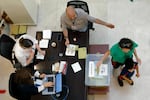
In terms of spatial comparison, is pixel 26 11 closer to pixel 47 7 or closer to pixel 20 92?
pixel 47 7

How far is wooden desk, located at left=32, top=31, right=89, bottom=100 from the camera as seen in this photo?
5.27 metres

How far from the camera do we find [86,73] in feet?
17.7

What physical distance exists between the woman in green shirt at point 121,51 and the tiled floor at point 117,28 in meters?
0.50

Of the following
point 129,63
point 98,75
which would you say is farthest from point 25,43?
point 129,63

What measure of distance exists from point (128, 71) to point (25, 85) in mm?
1786

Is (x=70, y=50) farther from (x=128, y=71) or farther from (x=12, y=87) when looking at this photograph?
(x=12, y=87)

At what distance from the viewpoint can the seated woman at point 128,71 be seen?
5490 mm

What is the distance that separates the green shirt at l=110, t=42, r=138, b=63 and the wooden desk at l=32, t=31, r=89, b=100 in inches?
20.5

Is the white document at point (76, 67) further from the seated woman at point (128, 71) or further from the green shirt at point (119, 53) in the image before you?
the seated woman at point (128, 71)

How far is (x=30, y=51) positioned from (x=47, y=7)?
146 cm

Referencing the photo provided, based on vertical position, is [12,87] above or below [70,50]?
below

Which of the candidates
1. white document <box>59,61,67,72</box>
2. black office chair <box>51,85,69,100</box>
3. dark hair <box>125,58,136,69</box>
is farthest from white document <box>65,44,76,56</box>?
dark hair <box>125,58,136,69</box>

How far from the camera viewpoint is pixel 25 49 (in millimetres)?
5391

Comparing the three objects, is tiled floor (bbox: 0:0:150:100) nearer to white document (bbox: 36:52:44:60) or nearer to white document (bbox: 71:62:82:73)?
white document (bbox: 71:62:82:73)
